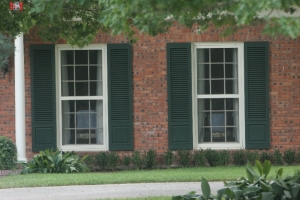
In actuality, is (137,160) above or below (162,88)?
below

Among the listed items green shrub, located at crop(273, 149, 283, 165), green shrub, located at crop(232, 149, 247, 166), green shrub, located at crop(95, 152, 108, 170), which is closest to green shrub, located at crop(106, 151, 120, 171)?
green shrub, located at crop(95, 152, 108, 170)

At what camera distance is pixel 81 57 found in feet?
55.1

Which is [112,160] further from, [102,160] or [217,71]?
[217,71]

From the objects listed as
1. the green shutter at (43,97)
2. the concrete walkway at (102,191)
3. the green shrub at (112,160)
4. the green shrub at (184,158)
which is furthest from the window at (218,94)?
the concrete walkway at (102,191)

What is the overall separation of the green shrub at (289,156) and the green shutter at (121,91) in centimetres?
343

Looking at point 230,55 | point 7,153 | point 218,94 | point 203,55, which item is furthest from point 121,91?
point 7,153

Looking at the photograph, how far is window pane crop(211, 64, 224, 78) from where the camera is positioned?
55.0 ft

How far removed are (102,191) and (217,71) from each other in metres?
5.89

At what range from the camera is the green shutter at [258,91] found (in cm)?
1658

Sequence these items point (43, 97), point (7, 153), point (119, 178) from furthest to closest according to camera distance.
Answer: point (43, 97)
point (7, 153)
point (119, 178)

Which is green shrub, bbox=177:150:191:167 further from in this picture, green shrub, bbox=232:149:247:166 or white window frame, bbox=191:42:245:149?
green shrub, bbox=232:149:247:166

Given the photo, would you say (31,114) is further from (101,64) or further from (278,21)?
(278,21)

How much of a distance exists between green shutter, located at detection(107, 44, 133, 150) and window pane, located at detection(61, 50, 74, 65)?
0.86 metres

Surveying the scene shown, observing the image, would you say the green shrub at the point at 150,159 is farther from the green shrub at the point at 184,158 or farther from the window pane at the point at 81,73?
the window pane at the point at 81,73
